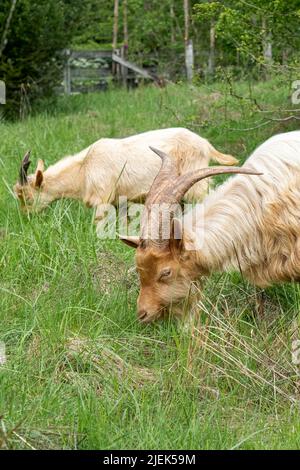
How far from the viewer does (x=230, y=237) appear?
18.3 feet

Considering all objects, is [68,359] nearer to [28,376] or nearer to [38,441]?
[28,376]

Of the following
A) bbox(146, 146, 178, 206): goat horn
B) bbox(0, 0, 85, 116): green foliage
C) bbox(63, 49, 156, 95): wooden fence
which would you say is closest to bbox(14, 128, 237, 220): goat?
bbox(146, 146, 178, 206): goat horn

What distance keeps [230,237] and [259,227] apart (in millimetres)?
195

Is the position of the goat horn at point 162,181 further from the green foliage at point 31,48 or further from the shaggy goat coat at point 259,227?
the green foliage at point 31,48

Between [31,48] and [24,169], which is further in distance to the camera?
[31,48]

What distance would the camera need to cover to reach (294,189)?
18.2 feet

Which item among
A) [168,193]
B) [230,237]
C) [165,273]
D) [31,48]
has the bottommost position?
[31,48]

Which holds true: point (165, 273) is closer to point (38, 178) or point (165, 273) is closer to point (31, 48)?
point (38, 178)

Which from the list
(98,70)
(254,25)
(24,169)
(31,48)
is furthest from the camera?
(98,70)

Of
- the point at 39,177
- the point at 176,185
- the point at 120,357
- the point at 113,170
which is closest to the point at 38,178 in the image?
the point at 39,177

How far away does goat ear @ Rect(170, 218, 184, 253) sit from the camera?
18.0 ft

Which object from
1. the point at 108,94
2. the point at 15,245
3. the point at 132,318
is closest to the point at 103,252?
the point at 15,245

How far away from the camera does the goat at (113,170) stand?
842 centimetres

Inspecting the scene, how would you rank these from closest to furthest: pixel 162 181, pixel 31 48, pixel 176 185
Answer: pixel 176 185 → pixel 162 181 → pixel 31 48
